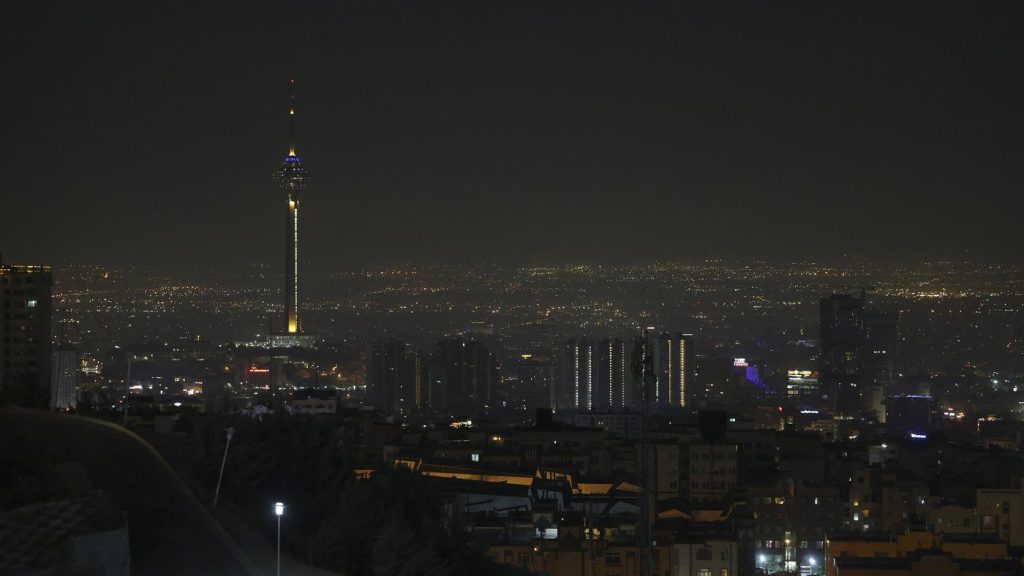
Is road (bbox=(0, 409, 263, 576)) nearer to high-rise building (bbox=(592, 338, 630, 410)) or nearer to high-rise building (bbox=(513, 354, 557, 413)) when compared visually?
high-rise building (bbox=(592, 338, 630, 410))

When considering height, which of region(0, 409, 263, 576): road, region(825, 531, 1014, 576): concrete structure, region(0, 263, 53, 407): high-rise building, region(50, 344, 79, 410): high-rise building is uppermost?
region(0, 263, 53, 407): high-rise building

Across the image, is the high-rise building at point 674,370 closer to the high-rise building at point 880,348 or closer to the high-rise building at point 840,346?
the high-rise building at point 840,346

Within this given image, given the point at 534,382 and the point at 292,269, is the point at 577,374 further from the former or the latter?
the point at 292,269

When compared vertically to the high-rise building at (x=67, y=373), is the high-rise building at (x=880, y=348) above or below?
above

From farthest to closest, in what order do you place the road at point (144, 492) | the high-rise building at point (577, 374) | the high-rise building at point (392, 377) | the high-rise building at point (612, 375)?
the high-rise building at point (577, 374)
the high-rise building at point (392, 377)
the high-rise building at point (612, 375)
the road at point (144, 492)

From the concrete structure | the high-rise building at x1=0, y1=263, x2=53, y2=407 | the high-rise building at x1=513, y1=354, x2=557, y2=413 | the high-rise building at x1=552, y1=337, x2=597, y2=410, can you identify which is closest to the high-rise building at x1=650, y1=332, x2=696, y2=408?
the high-rise building at x1=552, y1=337, x2=597, y2=410

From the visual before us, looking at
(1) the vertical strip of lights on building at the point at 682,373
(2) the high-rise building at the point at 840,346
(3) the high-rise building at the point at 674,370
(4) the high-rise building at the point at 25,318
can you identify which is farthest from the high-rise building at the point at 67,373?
(2) the high-rise building at the point at 840,346
